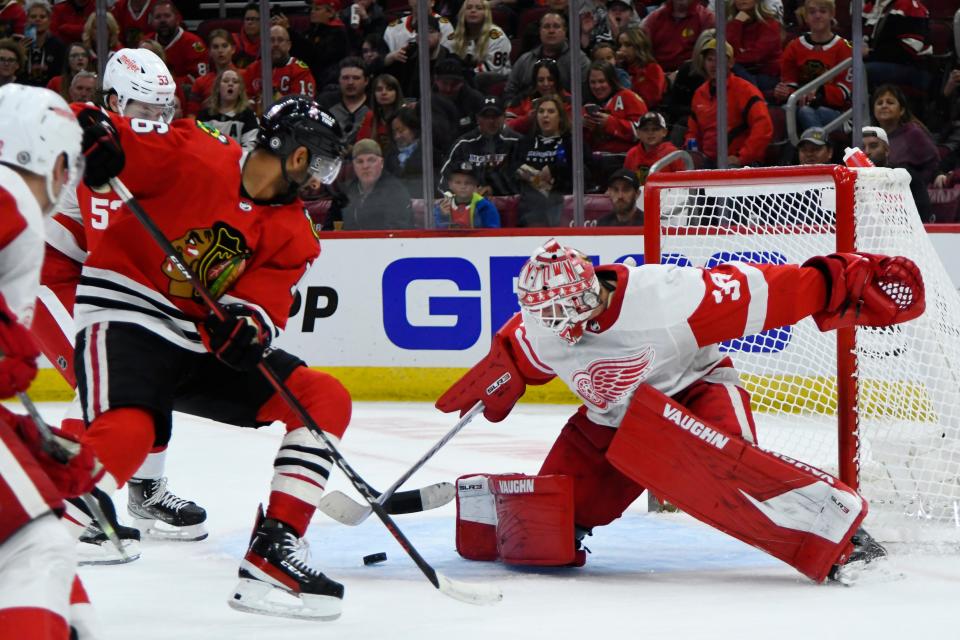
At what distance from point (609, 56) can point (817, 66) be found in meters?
0.84

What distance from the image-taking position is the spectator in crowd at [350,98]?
20.7 ft

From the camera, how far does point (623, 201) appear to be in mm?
5965

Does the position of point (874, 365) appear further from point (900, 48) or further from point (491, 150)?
point (491, 150)

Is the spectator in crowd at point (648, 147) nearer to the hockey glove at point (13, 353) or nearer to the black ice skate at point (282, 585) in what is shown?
the black ice skate at point (282, 585)

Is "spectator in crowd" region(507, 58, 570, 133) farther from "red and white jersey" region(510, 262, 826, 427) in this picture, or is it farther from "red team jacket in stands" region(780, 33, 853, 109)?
"red and white jersey" region(510, 262, 826, 427)

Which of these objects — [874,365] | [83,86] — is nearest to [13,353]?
[874,365]

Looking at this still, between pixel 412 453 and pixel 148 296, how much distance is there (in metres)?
2.06

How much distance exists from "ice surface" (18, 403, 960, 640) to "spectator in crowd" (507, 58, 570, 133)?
2221 millimetres

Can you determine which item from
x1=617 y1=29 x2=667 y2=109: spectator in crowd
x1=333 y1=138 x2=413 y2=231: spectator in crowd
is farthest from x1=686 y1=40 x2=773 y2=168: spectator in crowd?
x1=333 y1=138 x2=413 y2=231: spectator in crowd

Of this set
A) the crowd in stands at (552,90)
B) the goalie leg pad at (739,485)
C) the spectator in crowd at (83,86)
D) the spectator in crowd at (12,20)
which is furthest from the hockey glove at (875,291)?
the spectator in crowd at (12,20)

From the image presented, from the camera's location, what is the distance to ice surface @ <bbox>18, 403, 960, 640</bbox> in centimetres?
271

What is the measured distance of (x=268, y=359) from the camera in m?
2.89

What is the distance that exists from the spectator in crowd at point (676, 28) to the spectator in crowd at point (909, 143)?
2.50 ft

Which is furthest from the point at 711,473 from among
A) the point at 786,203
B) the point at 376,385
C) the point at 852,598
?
the point at 376,385
